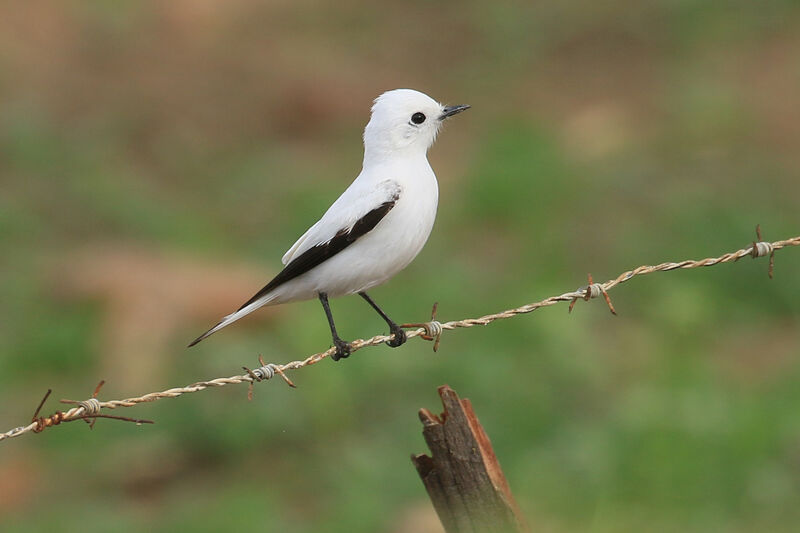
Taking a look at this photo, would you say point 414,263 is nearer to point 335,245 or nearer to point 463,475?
point 335,245

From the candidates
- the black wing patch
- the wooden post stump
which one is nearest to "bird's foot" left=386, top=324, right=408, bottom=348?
the black wing patch

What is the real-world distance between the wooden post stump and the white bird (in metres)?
0.76

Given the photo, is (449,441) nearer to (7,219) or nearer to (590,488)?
(590,488)

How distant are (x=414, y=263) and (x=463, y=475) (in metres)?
Result: 9.01

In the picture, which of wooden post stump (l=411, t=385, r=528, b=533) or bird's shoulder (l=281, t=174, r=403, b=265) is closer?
wooden post stump (l=411, t=385, r=528, b=533)

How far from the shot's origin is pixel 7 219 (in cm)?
1552

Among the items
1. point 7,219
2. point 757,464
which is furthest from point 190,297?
point 757,464

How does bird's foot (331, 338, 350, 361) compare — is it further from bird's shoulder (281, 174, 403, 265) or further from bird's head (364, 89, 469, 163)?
bird's head (364, 89, 469, 163)

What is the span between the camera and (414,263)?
13375mm

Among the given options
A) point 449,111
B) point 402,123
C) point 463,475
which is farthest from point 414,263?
point 463,475

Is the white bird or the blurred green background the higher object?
the blurred green background

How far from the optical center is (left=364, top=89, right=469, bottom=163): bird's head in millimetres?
5270

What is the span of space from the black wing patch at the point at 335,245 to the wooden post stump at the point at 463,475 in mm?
857

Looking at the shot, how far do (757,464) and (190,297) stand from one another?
232 inches
